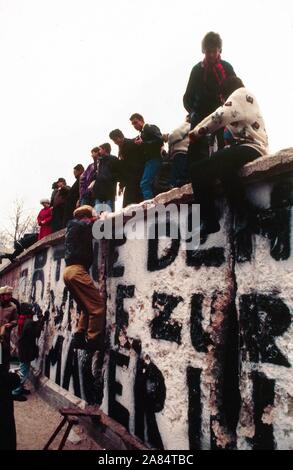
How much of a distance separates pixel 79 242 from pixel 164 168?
61.4 inches

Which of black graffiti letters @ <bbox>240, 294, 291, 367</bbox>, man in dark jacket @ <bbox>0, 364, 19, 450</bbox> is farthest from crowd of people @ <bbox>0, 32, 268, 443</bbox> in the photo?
black graffiti letters @ <bbox>240, 294, 291, 367</bbox>

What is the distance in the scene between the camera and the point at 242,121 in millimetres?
2846

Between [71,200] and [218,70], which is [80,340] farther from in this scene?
[71,200]

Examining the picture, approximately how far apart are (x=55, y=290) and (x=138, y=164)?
3007 mm

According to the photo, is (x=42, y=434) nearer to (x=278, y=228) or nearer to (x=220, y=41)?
(x=278, y=228)

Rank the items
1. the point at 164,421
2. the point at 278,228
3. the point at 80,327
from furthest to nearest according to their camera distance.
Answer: the point at 80,327 → the point at 164,421 → the point at 278,228

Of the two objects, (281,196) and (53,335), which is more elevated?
(281,196)

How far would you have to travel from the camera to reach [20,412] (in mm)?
5984

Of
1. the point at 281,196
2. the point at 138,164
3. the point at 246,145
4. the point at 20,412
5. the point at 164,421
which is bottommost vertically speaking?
the point at 20,412

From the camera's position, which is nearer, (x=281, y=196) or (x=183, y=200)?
(x=281, y=196)

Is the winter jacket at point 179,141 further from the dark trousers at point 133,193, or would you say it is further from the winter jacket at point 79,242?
the winter jacket at point 79,242

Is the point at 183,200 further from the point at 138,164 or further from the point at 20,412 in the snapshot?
the point at 20,412

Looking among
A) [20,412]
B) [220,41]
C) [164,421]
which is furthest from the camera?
[20,412]

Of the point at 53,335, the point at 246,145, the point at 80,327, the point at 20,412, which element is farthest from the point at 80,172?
the point at 246,145
